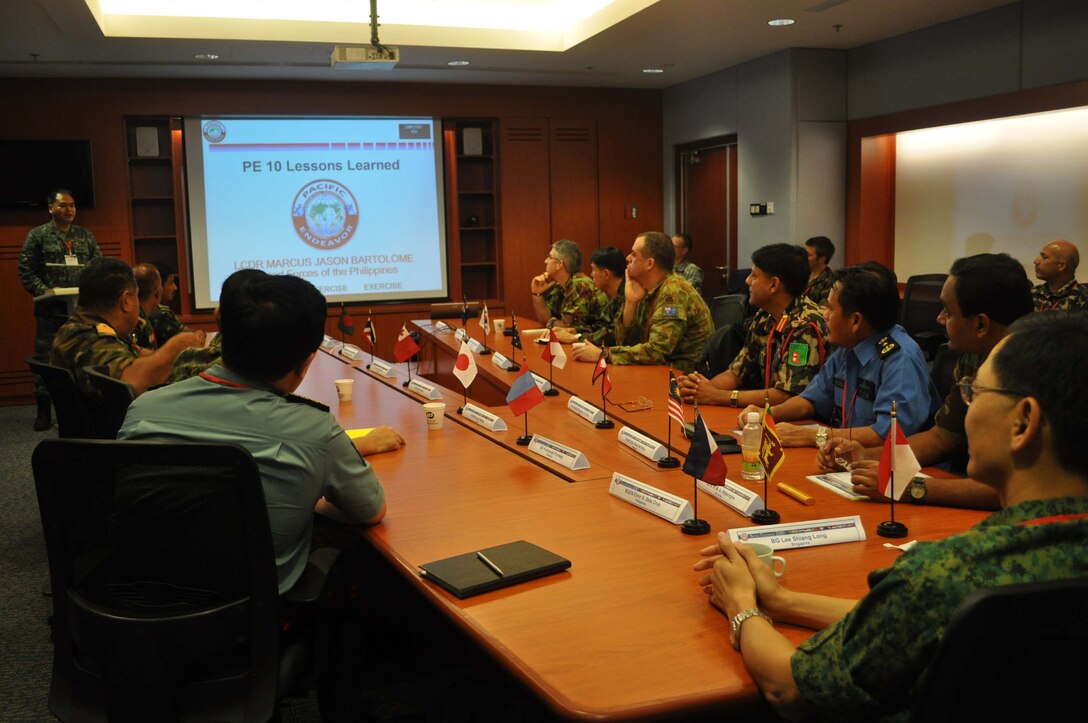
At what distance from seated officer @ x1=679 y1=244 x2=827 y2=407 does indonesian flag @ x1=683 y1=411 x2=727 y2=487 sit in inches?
58.9

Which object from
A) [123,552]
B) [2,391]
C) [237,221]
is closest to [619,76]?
[237,221]

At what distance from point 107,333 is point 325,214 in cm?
531

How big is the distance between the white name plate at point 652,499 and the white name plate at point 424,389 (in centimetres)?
Result: 165

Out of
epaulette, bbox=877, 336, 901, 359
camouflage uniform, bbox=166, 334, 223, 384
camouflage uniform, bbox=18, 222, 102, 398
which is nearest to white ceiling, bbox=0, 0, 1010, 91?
camouflage uniform, bbox=18, 222, 102, 398

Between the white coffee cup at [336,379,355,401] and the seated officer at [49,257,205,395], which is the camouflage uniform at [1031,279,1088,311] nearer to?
the white coffee cup at [336,379,355,401]

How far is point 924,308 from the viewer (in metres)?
6.06

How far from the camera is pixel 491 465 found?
107 inches

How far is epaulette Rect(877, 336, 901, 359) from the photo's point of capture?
287 cm

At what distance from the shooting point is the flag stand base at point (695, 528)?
6.66 feet

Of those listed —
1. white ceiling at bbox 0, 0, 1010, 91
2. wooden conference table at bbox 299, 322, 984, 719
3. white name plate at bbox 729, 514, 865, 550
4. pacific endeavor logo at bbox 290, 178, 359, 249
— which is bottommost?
wooden conference table at bbox 299, 322, 984, 719

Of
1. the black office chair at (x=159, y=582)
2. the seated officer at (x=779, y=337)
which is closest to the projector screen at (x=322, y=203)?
the seated officer at (x=779, y=337)

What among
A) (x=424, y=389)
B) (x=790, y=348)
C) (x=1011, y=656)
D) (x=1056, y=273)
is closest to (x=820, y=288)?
(x=1056, y=273)

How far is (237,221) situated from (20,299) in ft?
6.41

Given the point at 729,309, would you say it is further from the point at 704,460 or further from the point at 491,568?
the point at 491,568
